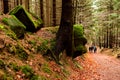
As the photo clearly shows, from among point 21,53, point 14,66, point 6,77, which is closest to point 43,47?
point 21,53

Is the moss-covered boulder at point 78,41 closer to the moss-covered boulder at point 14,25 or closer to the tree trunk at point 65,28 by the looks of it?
the tree trunk at point 65,28

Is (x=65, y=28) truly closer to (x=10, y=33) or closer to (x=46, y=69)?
(x=46, y=69)

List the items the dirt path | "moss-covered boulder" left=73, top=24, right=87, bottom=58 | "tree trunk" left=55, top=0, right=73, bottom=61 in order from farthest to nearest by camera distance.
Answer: "moss-covered boulder" left=73, top=24, right=87, bottom=58
the dirt path
"tree trunk" left=55, top=0, right=73, bottom=61

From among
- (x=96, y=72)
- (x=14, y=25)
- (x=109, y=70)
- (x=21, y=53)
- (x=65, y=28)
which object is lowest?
(x=109, y=70)

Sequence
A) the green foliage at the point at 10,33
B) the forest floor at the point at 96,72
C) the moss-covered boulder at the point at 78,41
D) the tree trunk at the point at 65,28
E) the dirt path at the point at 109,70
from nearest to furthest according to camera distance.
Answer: the green foliage at the point at 10,33 → the tree trunk at the point at 65,28 → the forest floor at the point at 96,72 → the dirt path at the point at 109,70 → the moss-covered boulder at the point at 78,41

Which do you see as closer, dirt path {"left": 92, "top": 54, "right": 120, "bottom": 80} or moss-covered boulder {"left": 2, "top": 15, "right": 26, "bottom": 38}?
moss-covered boulder {"left": 2, "top": 15, "right": 26, "bottom": 38}

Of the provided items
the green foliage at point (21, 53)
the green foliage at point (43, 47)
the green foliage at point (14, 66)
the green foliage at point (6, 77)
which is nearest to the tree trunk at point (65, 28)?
the green foliage at point (43, 47)

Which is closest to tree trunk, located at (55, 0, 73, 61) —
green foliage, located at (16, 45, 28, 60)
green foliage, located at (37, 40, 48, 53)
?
green foliage, located at (37, 40, 48, 53)

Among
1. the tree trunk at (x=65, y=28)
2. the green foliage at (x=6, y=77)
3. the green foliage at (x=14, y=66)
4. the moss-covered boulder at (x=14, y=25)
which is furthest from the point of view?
the tree trunk at (x=65, y=28)

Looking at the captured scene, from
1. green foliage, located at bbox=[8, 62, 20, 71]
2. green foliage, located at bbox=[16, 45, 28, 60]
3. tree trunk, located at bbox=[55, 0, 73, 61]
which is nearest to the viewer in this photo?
green foliage, located at bbox=[8, 62, 20, 71]

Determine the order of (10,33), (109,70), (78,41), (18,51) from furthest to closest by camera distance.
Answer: (109,70)
(78,41)
(10,33)
(18,51)

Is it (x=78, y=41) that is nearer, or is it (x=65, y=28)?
(x=65, y=28)

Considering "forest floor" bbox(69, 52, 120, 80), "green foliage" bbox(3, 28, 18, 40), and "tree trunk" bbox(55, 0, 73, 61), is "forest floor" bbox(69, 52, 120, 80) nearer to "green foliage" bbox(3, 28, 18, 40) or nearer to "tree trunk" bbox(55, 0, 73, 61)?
"tree trunk" bbox(55, 0, 73, 61)

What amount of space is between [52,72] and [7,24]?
10.0 ft
